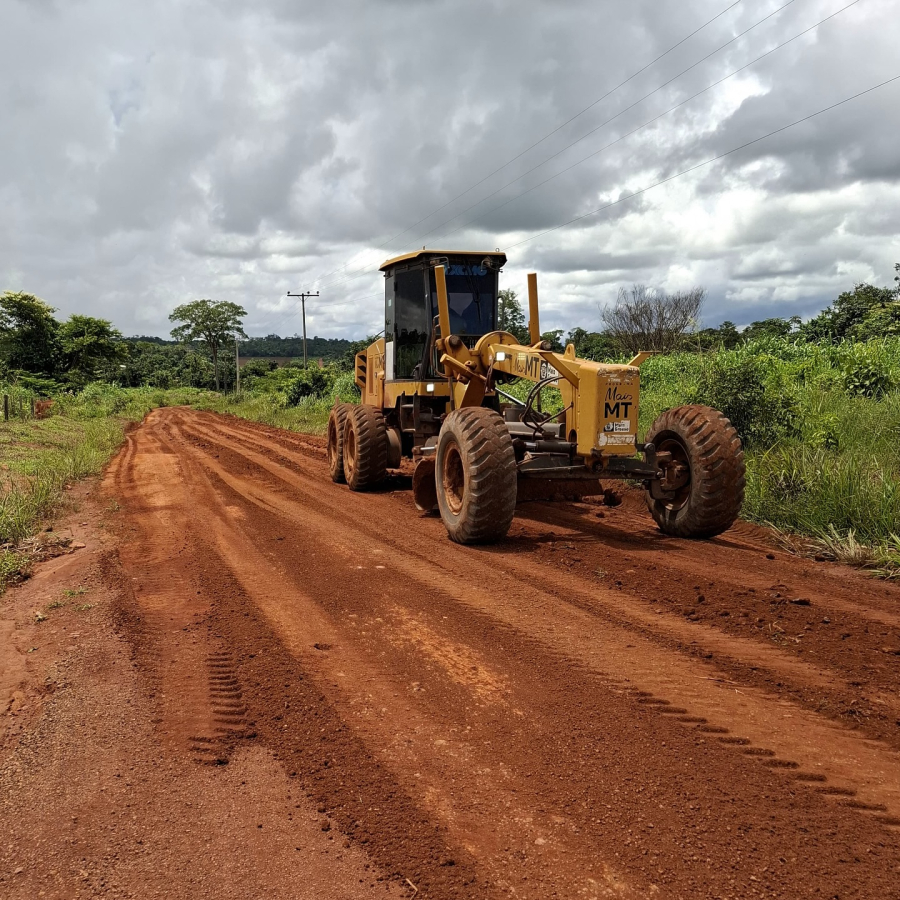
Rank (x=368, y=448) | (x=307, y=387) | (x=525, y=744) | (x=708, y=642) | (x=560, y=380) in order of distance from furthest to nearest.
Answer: (x=307, y=387) < (x=368, y=448) < (x=560, y=380) < (x=708, y=642) < (x=525, y=744)

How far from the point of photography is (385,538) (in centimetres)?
759

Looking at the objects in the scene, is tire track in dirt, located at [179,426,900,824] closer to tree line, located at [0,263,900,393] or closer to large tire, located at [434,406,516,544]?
large tire, located at [434,406,516,544]

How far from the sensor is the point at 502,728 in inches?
135

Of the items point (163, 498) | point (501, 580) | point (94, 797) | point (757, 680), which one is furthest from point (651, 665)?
point (163, 498)

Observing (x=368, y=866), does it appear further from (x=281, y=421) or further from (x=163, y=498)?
(x=281, y=421)

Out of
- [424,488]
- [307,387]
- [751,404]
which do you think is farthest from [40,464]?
[307,387]

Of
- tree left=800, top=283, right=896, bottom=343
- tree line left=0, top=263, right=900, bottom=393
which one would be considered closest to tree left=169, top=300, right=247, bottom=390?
tree line left=0, top=263, right=900, bottom=393

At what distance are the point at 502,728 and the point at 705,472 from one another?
4163mm

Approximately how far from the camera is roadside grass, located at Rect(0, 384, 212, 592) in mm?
7402

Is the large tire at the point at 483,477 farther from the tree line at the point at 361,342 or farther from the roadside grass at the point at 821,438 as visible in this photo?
the tree line at the point at 361,342

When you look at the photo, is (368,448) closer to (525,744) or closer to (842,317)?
(525,744)

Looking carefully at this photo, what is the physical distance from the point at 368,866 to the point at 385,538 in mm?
Answer: 5103

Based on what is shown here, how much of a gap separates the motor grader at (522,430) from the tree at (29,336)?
1496 inches

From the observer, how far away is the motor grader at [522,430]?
6816mm
